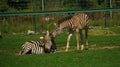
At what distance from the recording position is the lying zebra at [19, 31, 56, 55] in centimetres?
1514

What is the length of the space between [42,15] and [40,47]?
391 inches

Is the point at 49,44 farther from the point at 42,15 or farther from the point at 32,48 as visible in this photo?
the point at 42,15

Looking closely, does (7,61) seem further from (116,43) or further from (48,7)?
(48,7)

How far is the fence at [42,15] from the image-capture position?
2444 centimetres

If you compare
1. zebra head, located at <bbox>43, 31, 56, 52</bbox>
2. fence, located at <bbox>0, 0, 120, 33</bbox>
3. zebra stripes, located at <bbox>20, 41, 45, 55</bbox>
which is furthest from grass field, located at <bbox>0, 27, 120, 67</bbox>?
fence, located at <bbox>0, 0, 120, 33</bbox>

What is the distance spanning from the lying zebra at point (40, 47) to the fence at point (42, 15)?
27.4ft

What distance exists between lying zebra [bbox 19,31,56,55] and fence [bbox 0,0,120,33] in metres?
8.34

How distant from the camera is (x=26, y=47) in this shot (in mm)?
15180

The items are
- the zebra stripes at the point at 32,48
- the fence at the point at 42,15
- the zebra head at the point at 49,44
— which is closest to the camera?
the zebra stripes at the point at 32,48

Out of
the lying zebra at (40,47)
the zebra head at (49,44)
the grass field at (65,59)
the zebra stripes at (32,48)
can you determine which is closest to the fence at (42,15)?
the grass field at (65,59)

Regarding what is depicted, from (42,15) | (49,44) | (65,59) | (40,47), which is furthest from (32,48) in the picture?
(42,15)

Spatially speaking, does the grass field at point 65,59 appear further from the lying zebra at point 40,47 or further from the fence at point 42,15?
the fence at point 42,15

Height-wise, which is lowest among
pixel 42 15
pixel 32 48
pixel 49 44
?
pixel 32 48

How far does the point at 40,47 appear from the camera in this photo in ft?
49.9
